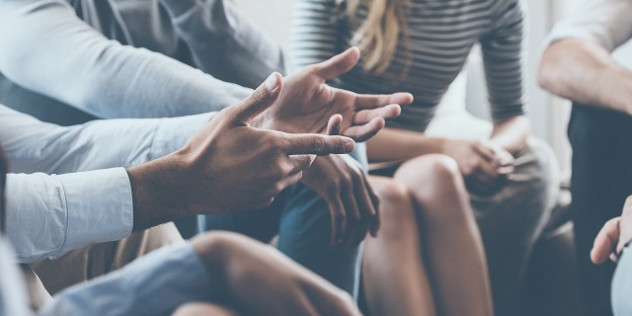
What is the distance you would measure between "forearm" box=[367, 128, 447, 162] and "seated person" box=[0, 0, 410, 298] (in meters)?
0.24

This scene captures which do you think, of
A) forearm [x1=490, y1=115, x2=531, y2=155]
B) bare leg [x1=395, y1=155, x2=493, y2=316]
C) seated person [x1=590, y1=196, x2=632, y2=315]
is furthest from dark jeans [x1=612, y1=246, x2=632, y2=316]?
forearm [x1=490, y1=115, x2=531, y2=155]

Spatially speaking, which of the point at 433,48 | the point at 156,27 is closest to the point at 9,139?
the point at 156,27

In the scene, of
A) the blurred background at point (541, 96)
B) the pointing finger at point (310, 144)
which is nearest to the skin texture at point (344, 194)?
the pointing finger at point (310, 144)

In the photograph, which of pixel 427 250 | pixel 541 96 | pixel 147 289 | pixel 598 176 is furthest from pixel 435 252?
pixel 541 96

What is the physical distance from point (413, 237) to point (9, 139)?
1.74ft

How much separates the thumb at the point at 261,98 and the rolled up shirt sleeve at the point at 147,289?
168 millimetres

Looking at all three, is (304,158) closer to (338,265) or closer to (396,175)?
(338,265)

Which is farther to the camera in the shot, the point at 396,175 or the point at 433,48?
the point at 433,48

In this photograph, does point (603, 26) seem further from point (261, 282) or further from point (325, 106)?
point (261, 282)

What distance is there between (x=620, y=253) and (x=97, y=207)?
0.55 meters

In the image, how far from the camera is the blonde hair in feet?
4.43

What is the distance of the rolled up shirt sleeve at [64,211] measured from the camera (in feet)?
2.32

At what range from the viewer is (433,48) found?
4.64 feet

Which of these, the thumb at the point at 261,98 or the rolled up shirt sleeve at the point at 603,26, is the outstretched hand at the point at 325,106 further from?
the rolled up shirt sleeve at the point at 603,26
